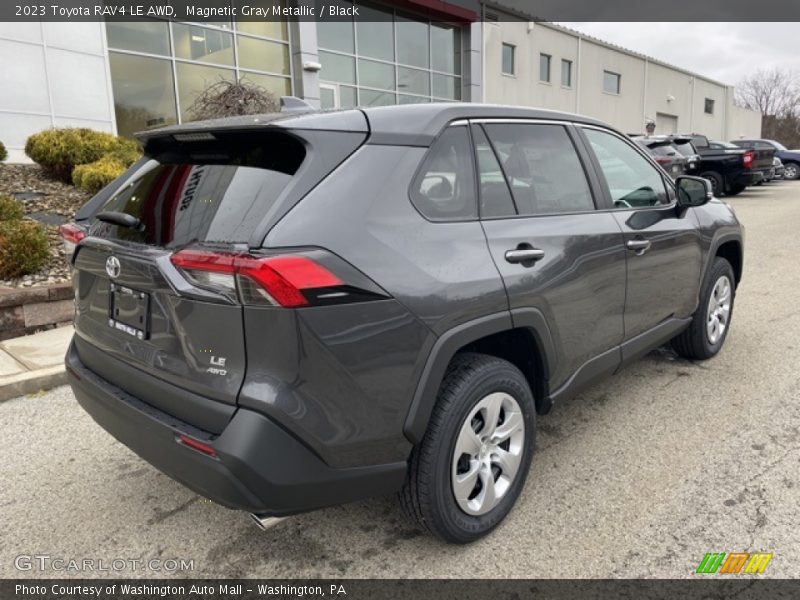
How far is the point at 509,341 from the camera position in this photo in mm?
2771

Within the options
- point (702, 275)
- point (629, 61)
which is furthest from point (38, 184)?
point (629, 61)

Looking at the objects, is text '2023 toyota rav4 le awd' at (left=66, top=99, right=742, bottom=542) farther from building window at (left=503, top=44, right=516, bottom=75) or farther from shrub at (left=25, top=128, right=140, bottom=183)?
building window at (left=503, top=44, right=516, bottom=75)

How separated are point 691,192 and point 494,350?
202cm

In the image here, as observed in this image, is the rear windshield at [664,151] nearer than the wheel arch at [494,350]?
No

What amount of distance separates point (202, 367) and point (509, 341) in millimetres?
1364

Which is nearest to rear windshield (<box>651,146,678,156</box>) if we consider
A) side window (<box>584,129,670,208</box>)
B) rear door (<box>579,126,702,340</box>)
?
rear door (<box>579,126,702,340</box>)

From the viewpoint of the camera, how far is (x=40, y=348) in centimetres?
499

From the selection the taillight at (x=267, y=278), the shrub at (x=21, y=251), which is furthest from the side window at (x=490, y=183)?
the shrub at (x=21, y=251)

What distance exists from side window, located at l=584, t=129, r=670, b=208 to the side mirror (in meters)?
0.10

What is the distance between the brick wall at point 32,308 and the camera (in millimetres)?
5281

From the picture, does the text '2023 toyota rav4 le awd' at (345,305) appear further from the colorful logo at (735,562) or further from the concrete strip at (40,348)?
the concrete strip at (40,348)

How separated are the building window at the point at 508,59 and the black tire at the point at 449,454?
2450cm

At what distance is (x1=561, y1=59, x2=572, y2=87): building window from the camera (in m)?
28.2

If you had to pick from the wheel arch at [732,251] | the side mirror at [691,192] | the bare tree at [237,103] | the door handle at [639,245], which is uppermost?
the bare tree at [237,103]
